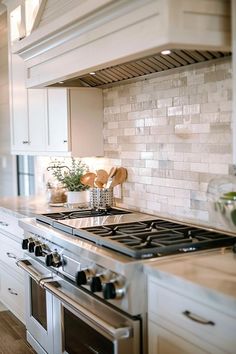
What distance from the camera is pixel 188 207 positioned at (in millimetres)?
2738

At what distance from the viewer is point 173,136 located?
282 cm

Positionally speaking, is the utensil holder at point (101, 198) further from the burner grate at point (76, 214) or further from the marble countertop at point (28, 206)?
the marble countertop at point (28, 206)

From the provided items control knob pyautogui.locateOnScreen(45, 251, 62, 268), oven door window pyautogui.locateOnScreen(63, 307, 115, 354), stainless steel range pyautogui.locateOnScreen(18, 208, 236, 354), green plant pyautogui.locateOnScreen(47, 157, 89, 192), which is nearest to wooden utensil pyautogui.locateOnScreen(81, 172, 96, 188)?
green plant pyautogui.locateOnScreen(47, 157, 89, 192)

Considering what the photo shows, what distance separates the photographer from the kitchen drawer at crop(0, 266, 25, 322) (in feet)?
11.5

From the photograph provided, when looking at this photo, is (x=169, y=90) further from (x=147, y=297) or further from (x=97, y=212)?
(x=147, y=297)

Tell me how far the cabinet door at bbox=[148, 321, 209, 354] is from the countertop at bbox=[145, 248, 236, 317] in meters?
0.19

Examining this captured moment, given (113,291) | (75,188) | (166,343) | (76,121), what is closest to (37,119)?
(76,121)

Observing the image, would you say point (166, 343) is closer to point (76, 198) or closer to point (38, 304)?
point (38, 304)

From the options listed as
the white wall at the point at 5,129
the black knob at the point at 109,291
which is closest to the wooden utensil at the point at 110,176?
the black knob at the point at 109,291

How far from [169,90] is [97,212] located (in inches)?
36.7

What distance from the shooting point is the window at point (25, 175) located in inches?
195

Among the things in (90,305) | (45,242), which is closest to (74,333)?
(90,305)

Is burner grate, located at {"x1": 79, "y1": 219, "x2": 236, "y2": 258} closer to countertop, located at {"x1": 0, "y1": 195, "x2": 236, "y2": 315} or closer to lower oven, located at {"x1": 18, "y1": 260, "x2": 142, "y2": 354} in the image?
countertop, located at {"x1": 0, "y1": 195, "x2": 236, "y2": 315}

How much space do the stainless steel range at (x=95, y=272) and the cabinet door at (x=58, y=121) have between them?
0.64 m
